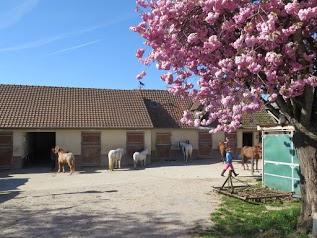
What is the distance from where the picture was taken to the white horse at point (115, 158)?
2036 cm

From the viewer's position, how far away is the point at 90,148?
73.3 feet

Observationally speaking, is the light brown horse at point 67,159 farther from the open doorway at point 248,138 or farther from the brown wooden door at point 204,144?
the open doorway at point 248,138

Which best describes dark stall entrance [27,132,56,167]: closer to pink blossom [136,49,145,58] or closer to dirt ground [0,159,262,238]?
dirt ground [0,159,262,238]

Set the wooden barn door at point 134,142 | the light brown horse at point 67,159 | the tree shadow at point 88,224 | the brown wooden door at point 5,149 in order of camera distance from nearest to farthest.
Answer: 1. the tree shadow at point 88,224
2. the light brown horse at point 67,159
3. the brown wooden door at point 5,149
4. the wooden barn door at point 134,142

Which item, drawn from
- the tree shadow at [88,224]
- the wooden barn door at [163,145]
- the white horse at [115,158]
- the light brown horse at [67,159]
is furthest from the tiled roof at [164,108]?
the tree shadow at [88,224]

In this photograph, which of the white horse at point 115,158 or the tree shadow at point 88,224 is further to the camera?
the white horse at point 115,158

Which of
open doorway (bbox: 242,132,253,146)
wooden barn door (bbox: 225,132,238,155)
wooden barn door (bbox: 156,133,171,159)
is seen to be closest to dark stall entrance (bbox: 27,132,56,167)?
wooden barn door (bbox: 156,133,171,159)

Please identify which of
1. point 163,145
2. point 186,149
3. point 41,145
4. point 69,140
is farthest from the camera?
point 41,145

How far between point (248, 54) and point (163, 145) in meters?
20.1

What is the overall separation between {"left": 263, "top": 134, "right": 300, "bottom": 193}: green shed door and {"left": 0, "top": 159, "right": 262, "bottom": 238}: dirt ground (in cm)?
231

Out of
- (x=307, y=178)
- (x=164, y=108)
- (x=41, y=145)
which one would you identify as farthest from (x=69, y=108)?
(x=307, y=178)

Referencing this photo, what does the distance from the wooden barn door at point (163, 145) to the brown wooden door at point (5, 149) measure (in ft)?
33.2

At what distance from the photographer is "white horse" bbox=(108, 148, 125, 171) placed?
20.4m

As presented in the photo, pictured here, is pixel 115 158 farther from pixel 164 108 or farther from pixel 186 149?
pixel 164 108
